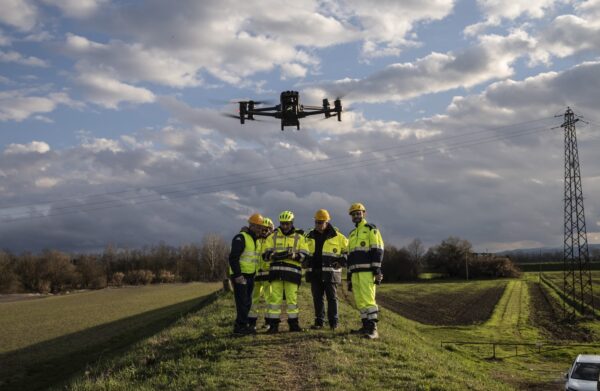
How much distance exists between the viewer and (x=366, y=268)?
40.7 ft

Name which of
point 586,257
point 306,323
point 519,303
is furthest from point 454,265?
point 306,323

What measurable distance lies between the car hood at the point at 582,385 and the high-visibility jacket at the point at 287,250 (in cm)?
895

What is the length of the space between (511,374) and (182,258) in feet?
444

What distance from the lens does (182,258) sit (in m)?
153

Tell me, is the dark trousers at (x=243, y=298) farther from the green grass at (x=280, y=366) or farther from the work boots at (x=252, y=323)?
the green grass at (x=280, y=366)

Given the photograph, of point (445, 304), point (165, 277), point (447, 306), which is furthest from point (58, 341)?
point (165, 277)

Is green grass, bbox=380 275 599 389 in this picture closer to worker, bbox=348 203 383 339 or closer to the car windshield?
the car windshield

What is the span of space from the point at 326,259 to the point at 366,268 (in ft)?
4.24

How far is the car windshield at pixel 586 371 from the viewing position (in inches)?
622

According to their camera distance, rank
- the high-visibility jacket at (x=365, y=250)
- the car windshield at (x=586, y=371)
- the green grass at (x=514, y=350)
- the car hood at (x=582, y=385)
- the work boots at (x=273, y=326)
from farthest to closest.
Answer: the green grass at (x=514, y=350) → the car windshield at (x=586, y=371) → the car hood at (x=582, y=385) → the work boots at (x=273, y=326) → the high-visibility jacket at (x=365, y=250)

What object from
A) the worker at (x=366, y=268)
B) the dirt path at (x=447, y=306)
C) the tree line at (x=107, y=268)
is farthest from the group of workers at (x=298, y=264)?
the tree line at (x=107, y=268)

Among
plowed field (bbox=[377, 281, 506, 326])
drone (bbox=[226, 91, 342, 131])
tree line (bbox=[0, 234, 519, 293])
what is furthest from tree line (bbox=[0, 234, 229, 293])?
drone (bbox=[226, 91, 342, 131])

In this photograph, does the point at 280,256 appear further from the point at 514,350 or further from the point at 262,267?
the point at 514,350

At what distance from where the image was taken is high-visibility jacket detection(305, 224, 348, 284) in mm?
13341
